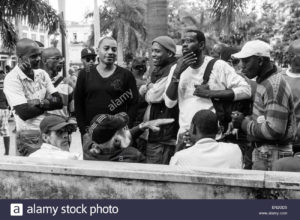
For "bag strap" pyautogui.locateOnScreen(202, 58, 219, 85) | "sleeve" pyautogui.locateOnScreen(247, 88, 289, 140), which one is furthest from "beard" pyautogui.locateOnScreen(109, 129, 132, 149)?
"sleeve" pyautogui.locateOnScreen(247, 88, 289, 140)

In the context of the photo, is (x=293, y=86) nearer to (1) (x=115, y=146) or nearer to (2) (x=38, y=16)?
(1) (x=115, y=146)

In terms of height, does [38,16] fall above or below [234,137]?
above

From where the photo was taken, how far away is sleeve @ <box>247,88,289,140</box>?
4.00 meters

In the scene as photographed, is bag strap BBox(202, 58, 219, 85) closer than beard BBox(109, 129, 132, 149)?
No

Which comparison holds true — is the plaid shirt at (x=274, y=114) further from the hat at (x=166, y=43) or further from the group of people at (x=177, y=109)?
the hat at (x=166, y=43)

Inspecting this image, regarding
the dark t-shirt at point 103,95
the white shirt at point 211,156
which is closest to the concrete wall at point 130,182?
the white shirt at point 211,156

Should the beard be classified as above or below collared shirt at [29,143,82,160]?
above

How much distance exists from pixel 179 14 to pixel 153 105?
4138 centimetres

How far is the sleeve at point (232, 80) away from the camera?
4754 mm

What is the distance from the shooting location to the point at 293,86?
15.8 ft

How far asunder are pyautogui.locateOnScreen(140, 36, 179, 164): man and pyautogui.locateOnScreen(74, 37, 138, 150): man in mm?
215

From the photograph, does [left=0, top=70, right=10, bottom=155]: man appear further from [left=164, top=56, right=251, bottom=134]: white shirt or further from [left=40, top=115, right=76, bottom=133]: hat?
[left=164, top=56, right=251, bottom=134]: white shirt

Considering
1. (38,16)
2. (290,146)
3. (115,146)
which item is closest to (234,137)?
(290,146)

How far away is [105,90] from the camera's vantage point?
520 cm
